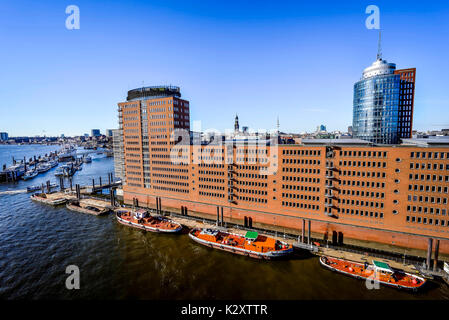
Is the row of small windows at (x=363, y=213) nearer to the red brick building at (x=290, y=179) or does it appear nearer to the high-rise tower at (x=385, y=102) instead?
the red brick building at (x=290, y=179)

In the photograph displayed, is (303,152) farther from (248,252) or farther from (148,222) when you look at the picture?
(148,222)

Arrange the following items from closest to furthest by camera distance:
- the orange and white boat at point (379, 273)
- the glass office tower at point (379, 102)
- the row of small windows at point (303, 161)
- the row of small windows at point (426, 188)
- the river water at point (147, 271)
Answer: the orange and white boat at point (379, 273)
the river water at point (147, 271)
the row of small windows at point (426, 188)
the row of small windows at point (303, 161)
the glass office tower at point (379, 102)

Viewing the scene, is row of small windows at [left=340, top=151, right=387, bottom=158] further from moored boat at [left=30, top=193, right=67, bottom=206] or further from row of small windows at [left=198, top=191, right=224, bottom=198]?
moored boat at [left=30, top=193, right=67, bottom=206]

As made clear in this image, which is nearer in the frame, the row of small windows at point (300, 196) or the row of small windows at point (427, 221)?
the row of small windows at point (427, 221)

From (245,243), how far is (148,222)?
34173 millimetres

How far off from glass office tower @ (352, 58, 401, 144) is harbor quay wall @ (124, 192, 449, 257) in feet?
151

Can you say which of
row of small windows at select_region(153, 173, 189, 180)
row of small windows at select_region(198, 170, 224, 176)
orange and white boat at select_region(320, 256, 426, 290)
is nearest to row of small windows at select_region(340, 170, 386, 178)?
orange and white boat at select_region(320, 256, 426, 290)

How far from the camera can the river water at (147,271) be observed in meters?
40.8

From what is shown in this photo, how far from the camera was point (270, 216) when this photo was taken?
6328 centimetres

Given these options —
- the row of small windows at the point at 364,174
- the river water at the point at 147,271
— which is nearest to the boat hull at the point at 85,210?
the river water at the point at 147,271

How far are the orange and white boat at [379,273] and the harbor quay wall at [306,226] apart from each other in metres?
8.34

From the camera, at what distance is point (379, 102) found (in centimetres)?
8019

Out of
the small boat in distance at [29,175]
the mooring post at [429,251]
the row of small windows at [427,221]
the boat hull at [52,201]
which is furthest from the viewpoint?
the small boat in distance at [29,175]
